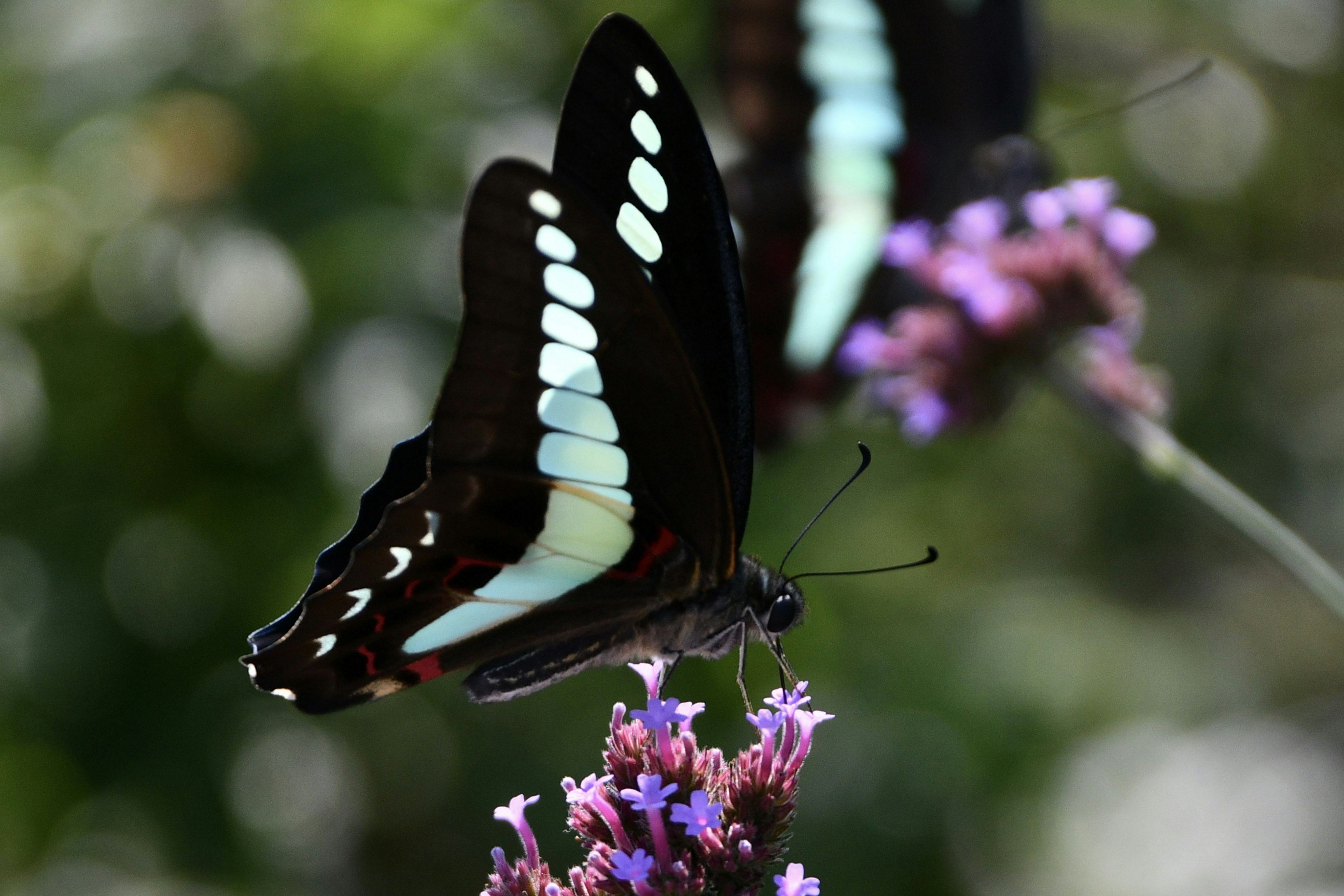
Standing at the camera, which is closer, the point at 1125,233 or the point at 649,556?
the point at 649,556

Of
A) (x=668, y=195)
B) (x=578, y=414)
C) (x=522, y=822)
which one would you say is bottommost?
(x=522, y=822)

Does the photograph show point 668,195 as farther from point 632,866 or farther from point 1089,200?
point 1089,200

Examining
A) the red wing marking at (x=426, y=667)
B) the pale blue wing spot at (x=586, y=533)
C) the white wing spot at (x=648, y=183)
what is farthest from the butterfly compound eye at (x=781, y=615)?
the white wing spot at (x=648, y=183)

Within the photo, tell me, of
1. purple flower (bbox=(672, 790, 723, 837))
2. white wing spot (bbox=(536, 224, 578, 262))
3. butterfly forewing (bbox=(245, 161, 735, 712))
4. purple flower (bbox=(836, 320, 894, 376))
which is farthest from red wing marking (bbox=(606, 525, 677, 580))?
purple flower (bbox=(836, 320, 894, 376))

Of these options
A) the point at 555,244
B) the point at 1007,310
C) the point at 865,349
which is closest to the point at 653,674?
the point at 555,244

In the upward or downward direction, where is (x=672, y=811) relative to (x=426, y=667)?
downward

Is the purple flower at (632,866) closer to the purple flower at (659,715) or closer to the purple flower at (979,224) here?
the purple flower at (659,715)

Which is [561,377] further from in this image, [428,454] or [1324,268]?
[1324,268]
